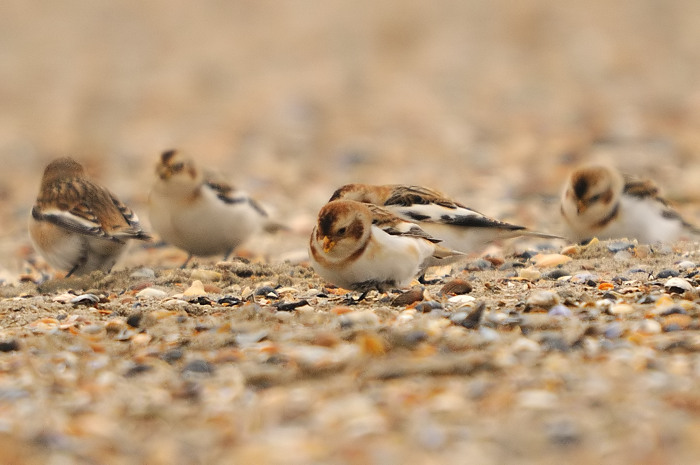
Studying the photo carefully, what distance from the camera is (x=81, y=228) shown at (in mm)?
6113

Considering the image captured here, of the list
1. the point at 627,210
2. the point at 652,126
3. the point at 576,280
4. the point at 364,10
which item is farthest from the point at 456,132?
the point at 576,280

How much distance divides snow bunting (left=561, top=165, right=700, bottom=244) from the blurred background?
196 cm

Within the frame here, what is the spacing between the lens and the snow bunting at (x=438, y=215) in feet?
19.7

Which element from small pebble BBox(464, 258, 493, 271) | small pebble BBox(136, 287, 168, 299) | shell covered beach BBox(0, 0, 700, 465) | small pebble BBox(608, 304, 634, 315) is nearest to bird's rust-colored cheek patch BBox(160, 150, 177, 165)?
shell covered beach BBox(0, 0, 700, 465)

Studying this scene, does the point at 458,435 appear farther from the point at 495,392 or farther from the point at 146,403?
the point at 146,403

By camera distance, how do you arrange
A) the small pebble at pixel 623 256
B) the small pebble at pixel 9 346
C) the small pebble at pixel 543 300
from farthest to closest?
the small pebble at pixel 623 256 → the small pebble at pixel 543 300 → the small pebble at pixel 9 346

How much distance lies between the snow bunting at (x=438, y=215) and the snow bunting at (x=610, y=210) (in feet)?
1.73

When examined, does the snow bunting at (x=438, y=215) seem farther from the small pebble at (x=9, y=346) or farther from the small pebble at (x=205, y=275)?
the small pebble at (x=9, y=346)

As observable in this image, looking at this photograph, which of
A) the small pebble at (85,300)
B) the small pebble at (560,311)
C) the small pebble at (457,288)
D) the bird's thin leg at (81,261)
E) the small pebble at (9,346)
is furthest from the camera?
the bird's thin leg at (81,261)

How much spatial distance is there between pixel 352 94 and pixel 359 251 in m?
9.57

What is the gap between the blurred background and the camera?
11.0 metres

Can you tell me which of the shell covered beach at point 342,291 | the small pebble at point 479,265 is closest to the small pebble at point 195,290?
the shell covered beach at point 342,291

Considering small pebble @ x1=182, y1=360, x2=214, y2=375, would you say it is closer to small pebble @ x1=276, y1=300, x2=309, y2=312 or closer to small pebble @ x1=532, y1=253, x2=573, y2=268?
small pebble @ x1=276, y1=300, x2=309, y2=312

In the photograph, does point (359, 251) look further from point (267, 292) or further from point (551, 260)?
point (551, 260)
